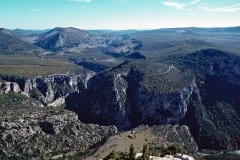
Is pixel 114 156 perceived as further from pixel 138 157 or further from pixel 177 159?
pixel 177 159

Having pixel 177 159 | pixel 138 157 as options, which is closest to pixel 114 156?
pixel 138 157

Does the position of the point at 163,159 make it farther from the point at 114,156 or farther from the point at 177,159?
the point at 114,156

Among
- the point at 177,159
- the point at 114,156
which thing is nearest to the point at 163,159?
the point at 177,159
